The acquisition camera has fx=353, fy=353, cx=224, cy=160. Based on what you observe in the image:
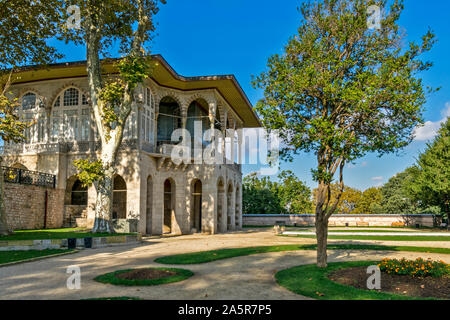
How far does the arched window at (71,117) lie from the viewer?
2464cm

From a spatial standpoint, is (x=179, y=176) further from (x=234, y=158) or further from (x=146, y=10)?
(x=146, y=10)

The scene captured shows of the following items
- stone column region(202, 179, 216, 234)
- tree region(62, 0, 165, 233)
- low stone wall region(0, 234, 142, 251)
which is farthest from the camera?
stone column region(202, 179, 216, 234)

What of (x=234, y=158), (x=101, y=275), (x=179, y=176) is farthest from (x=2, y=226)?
(x=234, y=158)

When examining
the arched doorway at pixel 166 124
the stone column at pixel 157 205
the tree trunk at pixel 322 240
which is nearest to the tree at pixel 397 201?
the arched doorway at pixel 166 124

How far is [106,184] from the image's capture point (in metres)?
18.7

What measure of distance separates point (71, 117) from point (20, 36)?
25.2ft

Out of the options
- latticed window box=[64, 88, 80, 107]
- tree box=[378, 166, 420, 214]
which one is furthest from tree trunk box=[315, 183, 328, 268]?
tree box=[378, 166, 420, 214]

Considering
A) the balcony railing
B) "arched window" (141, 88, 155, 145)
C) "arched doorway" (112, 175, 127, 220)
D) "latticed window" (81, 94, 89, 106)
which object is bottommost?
"arched doorway" (112, 175, 127, 220)

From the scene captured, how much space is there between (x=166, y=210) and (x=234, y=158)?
8509 mm

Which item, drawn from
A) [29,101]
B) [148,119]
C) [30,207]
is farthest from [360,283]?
[29,101]

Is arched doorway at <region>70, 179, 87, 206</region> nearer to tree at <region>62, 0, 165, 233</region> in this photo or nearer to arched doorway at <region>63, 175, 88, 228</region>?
arched doorway at <region>63, 175, 88, 228</region>

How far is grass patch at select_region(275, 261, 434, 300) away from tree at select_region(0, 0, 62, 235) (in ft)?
45.3

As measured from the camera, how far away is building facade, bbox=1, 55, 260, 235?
2312cm

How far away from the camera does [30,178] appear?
22.2 metres
